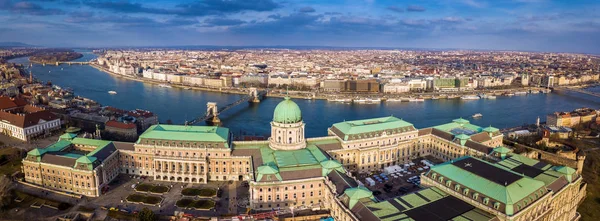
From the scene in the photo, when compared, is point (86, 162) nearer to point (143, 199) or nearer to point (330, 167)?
point (143, 199)

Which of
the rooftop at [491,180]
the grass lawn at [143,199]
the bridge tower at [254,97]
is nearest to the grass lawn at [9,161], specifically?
the grass lawn at [143,199]

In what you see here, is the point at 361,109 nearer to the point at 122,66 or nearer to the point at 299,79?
the point at 299,79

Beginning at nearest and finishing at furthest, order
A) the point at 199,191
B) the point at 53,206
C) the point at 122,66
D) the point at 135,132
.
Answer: the point at 53,206
the point at 199,191
the point at 135,132
the point at 122,66

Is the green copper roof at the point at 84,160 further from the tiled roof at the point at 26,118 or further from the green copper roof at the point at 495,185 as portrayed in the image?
the green copper roof at the point at 495,185

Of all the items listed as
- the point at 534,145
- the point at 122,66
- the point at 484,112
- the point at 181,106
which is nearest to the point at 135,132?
the point at 181,106

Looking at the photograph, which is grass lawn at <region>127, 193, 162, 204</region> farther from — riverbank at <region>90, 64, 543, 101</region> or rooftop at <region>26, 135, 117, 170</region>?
riverbank at <region>90, 64, 543, 101</region>
